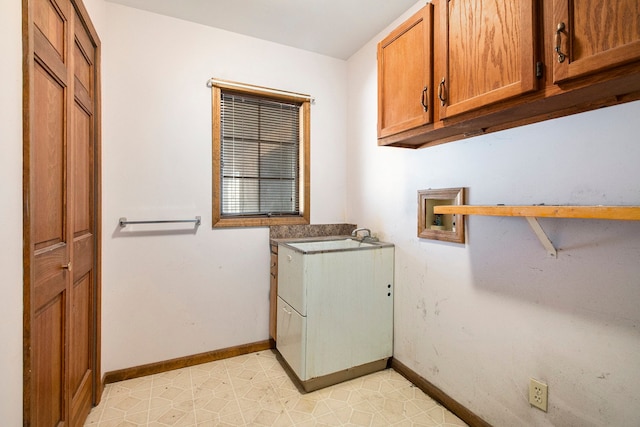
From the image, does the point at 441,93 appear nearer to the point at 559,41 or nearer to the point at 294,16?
the point at 559,41

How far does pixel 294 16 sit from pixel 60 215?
1912 mm

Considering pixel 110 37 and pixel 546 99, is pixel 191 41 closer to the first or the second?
pixel 110 37

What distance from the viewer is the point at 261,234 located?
2.46 metres

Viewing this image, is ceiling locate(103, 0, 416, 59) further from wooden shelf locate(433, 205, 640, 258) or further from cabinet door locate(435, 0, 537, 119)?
wooden shelf locate(433, 205, 640, 258)

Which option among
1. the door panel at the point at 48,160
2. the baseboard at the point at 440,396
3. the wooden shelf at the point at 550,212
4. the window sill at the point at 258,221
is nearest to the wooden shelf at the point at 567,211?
the wooden shelf at the point at 550,212

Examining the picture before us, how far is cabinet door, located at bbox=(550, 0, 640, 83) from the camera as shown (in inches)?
32.0

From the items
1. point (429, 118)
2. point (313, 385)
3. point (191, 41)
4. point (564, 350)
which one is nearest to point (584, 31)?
point (429, 118)

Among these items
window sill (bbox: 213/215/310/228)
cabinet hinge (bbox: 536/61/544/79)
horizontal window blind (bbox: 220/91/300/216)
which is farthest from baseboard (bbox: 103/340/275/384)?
cabinet hinge (bbox: 536/61/544/79)

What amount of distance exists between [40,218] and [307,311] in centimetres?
137

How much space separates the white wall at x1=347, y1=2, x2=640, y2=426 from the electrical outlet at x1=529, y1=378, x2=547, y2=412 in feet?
0.08

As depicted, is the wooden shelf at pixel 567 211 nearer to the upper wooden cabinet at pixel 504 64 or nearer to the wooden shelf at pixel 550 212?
the wooden shelf at pixel 550 212

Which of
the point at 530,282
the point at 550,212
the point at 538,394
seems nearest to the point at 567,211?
the point at 550,212

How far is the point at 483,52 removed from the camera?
1.20 meters

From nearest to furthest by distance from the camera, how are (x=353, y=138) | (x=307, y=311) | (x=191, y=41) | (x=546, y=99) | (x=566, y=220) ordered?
1. (x=546, y=99)
2. (x=566, y=220)
3. (x=307, y=311)
4. (x=191, y=41)
5. (x=353, y=138)
